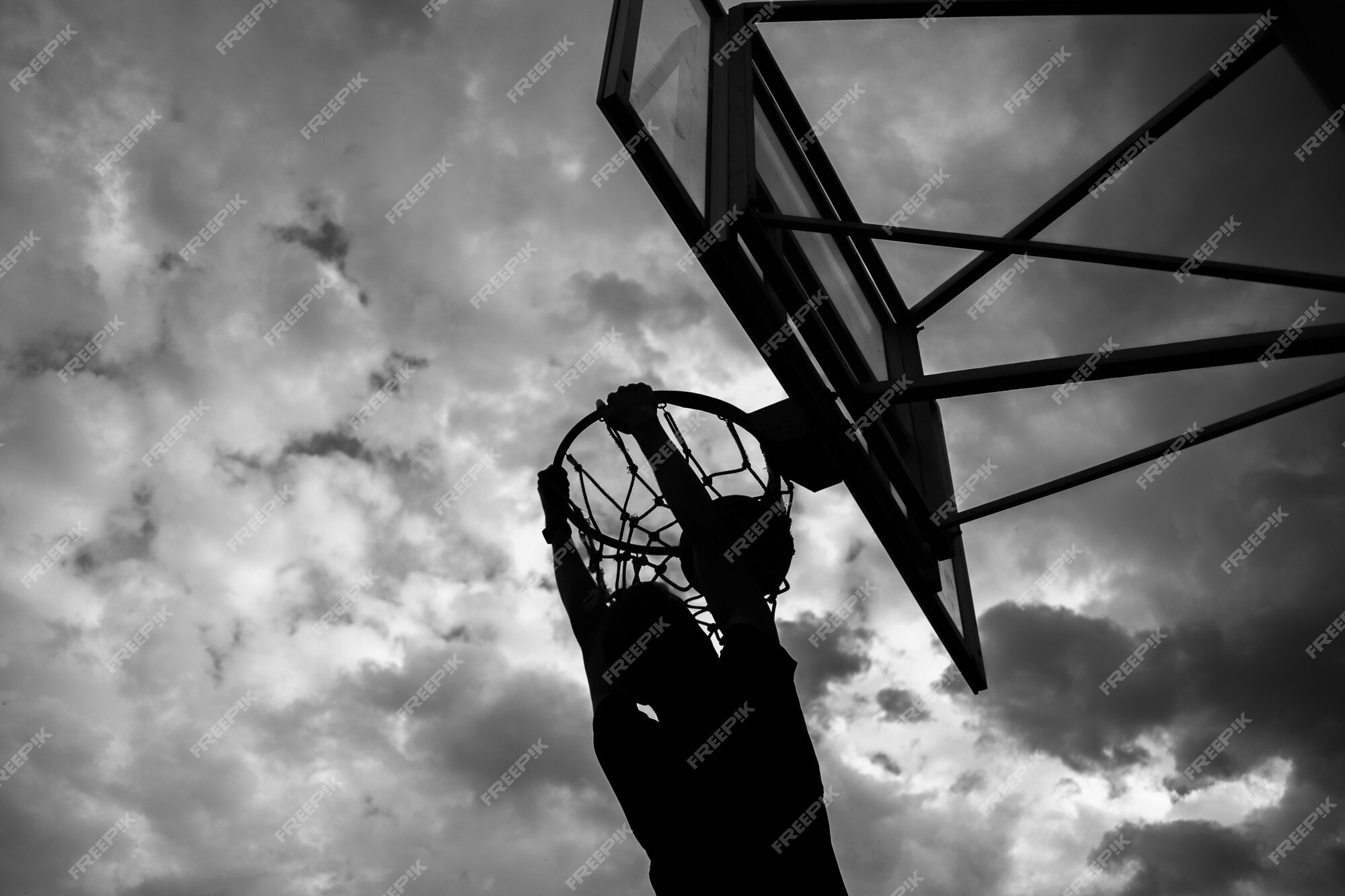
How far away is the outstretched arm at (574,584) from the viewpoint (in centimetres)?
249

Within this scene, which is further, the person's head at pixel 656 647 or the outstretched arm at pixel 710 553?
the outstretched arm at pixel 710 553

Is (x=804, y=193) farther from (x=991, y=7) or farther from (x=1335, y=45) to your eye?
(x=1335, y=45)

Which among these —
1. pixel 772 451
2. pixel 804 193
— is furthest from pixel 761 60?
pixel 772 451

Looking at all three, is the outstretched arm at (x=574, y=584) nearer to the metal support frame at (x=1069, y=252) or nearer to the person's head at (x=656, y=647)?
the person's head at (x=656, y=647)

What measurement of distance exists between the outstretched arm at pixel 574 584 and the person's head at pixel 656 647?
122 mm

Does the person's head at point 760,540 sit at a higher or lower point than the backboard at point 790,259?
lower

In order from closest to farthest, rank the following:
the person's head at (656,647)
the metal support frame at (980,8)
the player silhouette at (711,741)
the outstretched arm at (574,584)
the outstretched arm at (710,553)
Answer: the player silhouette at (711,741)
the person's head at (656,647)
the outstretched arm at (710,553)
the outstretched arm at (574,584)
the metal support frame at (980,8)

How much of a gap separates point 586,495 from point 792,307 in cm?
141

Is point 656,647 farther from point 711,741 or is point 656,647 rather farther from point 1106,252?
point 1106,252

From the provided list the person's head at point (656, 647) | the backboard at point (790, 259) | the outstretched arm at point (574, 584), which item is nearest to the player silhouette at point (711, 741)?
the person's head at point (656, 647)

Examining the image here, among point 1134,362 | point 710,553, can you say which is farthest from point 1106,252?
point 710,553

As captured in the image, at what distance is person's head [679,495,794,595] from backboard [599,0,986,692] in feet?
1.22

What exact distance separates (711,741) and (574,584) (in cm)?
97

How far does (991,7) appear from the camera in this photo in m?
3.92
